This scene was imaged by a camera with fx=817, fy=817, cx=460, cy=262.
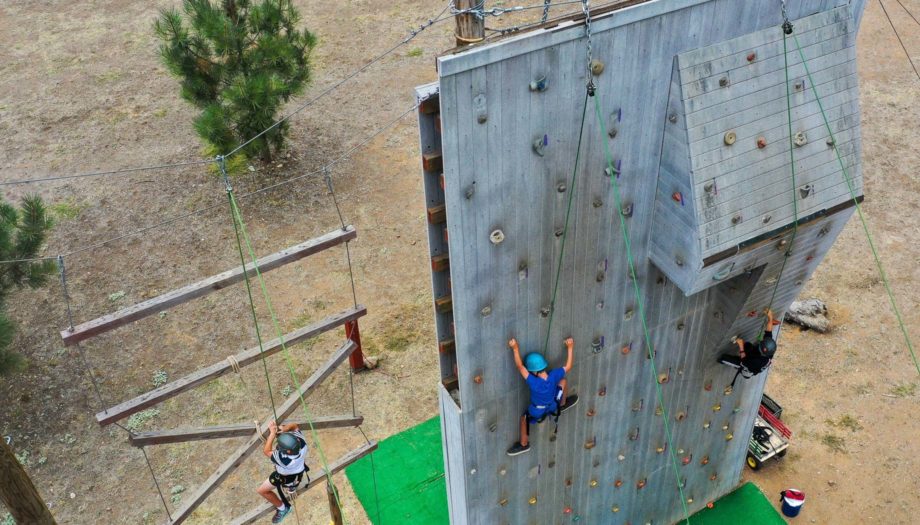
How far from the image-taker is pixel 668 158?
668 centimetres

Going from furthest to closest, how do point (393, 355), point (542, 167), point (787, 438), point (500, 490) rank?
point (393, 355) → point (787, 438) → point (500, 490) → point (542, 167)

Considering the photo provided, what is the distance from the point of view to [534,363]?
7293 millimetres

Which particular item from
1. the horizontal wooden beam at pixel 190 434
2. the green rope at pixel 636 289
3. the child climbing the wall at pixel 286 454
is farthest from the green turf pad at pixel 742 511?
the child climbing the wall at pixel 286 454

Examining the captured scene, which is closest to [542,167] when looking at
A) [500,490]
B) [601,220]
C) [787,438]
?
[601,220]

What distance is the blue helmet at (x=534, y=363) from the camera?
7.29m

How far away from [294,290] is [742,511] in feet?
25.3

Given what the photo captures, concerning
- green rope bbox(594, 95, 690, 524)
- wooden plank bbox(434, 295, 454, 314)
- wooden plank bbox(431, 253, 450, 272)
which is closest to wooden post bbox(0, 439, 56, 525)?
wooden plank bbox(434, 295, 454, 314)

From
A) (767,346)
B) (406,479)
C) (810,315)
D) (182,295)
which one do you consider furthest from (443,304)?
(810,315)

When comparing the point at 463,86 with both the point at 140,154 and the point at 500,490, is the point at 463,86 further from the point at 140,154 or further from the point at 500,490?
the point at 140,154

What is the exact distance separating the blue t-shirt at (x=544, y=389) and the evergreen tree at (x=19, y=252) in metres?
7.22

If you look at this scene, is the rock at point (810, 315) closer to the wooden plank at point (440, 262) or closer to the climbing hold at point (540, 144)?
the wooden plank at point (440, 262)

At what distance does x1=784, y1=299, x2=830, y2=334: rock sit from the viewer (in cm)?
1280

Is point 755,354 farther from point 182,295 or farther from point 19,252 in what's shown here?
point 19,252

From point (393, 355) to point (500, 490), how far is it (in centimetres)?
473
